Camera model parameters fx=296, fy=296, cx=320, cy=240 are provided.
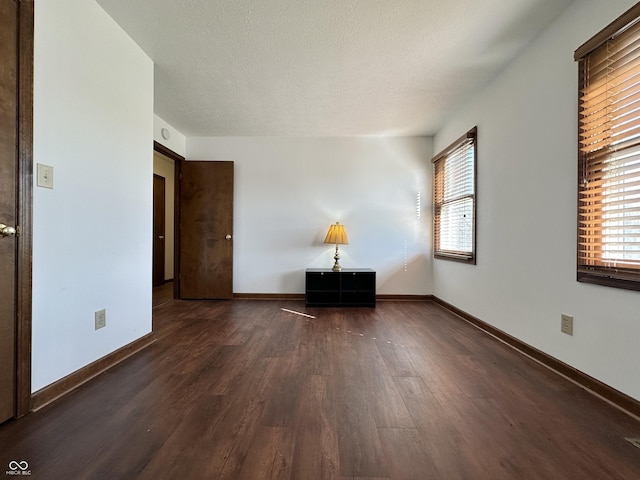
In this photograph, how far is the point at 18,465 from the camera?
3.55 feet

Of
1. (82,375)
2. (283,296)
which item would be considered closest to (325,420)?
(82,375)

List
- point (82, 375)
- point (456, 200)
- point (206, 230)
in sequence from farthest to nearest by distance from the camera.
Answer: point (206, 230) < point (456, 200) < point (82, 375)

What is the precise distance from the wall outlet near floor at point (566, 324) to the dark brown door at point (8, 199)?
296cm

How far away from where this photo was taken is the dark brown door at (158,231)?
528 centimetres

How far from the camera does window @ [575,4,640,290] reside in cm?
147

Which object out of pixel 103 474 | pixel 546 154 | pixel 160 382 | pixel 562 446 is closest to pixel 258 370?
pixel 160 382

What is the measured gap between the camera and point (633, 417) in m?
1.40

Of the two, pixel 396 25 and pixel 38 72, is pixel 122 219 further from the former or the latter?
pixel 396 25

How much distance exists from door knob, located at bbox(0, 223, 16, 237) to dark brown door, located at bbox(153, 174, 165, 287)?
13.8 feet

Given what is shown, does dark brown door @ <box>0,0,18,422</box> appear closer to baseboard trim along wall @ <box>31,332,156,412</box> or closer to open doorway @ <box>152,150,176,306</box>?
baseboard trim along wall @ <box>31,332,156,412</box>

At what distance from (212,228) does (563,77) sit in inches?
154

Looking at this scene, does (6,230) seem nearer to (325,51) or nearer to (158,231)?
(325,51)

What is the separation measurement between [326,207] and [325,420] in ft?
10.3

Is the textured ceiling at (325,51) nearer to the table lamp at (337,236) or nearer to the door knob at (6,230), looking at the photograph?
the table lamp at (337,236)
